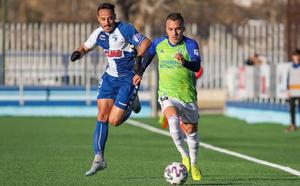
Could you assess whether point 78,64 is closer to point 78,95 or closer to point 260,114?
point 78,95

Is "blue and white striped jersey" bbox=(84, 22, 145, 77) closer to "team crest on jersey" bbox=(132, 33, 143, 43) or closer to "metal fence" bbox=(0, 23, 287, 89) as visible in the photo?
"team crest on jersey" bbox=(132, 33, 143, 43)

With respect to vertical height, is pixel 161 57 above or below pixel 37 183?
above

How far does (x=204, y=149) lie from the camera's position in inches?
800

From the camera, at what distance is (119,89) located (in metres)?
15.0

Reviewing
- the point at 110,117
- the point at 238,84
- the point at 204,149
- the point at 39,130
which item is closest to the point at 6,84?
the point at 238,84

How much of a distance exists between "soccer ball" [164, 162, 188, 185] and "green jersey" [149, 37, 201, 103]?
133 centimetres

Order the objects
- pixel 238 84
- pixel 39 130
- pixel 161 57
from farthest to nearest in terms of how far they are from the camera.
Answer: pixel 238 84 < pixel 39 130 < pixel 161 57

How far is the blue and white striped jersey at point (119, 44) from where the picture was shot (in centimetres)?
1491

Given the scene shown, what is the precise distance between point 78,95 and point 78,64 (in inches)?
120

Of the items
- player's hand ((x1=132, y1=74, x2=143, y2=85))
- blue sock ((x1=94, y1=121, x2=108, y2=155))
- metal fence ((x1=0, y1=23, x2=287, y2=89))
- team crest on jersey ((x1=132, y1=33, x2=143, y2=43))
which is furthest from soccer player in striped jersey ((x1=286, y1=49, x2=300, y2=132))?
metal fence ((x1=0, y1=23, x2=287, y2=89))

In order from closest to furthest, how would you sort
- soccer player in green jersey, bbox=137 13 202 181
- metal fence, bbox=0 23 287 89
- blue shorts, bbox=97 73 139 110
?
soccer player in green jersey, bbox=137 13 202 181, blue shorts, bbox=97 73 139 110, metal fence, bbox=0 23 287 89

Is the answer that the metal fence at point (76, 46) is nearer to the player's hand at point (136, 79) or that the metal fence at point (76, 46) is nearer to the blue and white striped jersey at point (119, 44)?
the blue and white striped jersey at point (119, 44)

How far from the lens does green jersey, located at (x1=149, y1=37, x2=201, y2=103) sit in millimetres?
14273

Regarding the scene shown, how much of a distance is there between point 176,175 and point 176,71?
1.72 m
